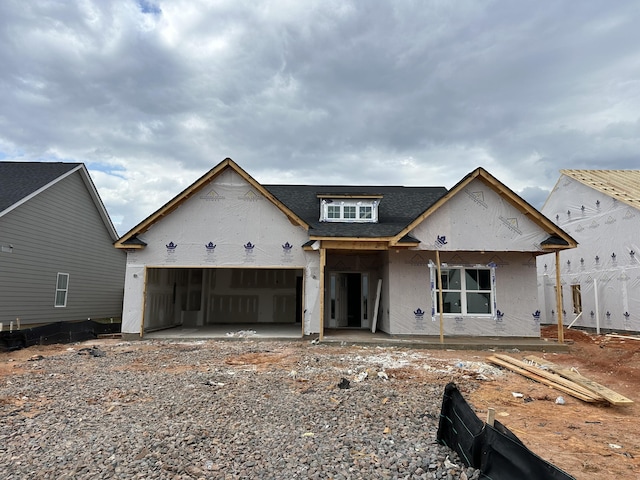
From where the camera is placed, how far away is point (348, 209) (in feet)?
50.5

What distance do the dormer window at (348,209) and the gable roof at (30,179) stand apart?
11.2 metres

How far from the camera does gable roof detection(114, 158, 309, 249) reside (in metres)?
13.4

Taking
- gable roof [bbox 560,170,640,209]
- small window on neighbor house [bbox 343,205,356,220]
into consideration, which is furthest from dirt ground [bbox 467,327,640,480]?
gable roof [bbox 560,170,640,209]

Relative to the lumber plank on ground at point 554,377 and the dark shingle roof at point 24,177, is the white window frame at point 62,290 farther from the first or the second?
the lumber plank on ground at point 554,377

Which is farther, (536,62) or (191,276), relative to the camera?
(191,276)

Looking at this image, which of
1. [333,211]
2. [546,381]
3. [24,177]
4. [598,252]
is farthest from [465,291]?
[24,177]

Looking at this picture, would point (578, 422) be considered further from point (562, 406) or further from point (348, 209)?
point (348, 209)

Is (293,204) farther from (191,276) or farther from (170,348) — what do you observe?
(170,348)

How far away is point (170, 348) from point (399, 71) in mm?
12751

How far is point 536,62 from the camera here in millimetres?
13336

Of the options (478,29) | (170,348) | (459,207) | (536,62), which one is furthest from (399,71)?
(170,348)

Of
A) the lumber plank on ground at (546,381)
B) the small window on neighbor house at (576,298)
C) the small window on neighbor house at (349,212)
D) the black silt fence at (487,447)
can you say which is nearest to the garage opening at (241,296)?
the small window on neighbor house at (349,212)

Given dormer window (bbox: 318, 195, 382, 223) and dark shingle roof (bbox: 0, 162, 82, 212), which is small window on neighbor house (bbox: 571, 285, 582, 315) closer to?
dormer window (bbox: 318, 195, 382, 223)

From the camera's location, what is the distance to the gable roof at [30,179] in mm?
14273
